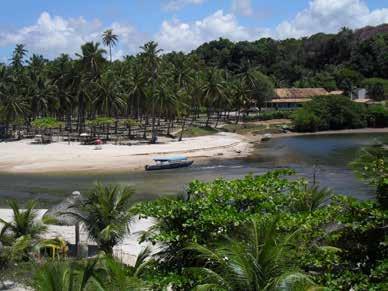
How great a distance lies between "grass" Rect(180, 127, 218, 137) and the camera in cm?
9900

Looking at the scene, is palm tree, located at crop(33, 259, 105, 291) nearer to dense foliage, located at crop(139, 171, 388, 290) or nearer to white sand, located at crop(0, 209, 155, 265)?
dense foliage, located at crop(139, 171, 388, 290)

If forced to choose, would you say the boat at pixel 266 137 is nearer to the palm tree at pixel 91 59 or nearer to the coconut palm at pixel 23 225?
the palm tree at pixel 91 59

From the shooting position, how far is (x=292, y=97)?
145m

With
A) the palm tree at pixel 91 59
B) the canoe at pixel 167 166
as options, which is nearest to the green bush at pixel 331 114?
the palm tree at pixel 91 59

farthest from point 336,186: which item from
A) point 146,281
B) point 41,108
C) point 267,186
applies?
point 41,108

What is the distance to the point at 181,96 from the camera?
98.4 m

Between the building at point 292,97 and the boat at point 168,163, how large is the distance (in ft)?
251

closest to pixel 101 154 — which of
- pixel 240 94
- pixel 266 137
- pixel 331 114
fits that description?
pixel 266 137

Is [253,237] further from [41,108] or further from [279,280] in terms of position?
[41,108]

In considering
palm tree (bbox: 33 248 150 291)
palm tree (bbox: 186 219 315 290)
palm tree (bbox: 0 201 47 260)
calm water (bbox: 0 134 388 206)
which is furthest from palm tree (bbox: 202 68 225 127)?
palm tree (bbox: 186 219 315 290)

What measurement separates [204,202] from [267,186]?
255 cm

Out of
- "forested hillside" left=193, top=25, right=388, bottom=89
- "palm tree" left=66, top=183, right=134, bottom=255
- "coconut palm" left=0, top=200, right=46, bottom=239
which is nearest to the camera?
"palm tree" left=66, top=183, right=134, bottom=255

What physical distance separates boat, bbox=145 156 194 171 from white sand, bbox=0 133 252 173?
213 centimetres

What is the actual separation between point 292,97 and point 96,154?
80.5 metres
